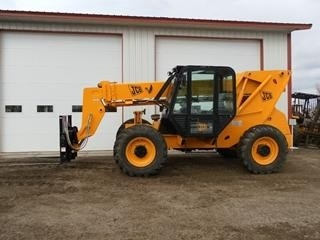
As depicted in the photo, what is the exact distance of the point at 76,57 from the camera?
59.0ft

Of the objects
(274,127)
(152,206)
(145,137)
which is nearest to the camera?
(152,206)

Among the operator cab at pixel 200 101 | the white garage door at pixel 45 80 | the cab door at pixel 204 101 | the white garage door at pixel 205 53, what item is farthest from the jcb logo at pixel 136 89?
the white garage door at pixel 205 53

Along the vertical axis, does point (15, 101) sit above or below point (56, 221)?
above

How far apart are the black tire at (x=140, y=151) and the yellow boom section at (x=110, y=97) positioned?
1.33 m

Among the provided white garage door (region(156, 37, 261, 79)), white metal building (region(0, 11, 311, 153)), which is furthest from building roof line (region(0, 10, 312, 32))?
white garage door (region(156, 37, 261, 79))

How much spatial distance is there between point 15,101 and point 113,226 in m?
11.0

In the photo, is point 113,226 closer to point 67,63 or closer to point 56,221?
point 56,221

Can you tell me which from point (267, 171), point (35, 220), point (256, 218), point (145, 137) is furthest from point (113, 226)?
point (267, 171)

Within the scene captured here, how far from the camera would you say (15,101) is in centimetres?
1755

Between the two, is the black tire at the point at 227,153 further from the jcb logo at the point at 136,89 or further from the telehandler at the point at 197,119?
the jcb logo at the point at 136,89

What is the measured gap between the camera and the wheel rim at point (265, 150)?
489 inches

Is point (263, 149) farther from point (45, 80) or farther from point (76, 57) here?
point (45, 80)

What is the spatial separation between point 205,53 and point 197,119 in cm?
704

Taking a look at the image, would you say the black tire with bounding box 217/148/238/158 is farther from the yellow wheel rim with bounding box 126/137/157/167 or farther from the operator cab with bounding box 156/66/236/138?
the yellow wheel rim with bounding box 126/137/157/167
